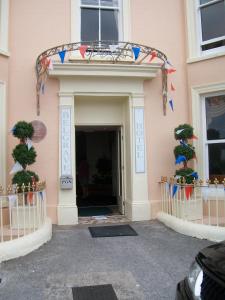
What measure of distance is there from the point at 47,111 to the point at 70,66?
1.11m

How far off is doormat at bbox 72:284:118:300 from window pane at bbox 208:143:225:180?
4458 mm

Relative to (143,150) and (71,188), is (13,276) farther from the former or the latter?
(143,150)

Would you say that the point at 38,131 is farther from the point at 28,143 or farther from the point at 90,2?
the point at 90,2

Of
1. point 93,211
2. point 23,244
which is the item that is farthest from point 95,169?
point 23,244

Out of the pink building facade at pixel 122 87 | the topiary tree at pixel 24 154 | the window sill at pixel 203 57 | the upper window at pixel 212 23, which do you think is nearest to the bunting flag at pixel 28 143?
the topiary tree at pixel 24 154

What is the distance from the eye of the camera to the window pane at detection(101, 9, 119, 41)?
8.12 m

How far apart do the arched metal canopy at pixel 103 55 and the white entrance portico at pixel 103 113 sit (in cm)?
24

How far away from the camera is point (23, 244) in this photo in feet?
17.1

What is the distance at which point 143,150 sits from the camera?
7.75 meters

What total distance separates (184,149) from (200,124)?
3.11 feet

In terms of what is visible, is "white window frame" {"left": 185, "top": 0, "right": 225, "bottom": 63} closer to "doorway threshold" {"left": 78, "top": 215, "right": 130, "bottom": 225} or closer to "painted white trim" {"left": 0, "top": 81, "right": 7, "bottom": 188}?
"doorway threshold" {"left": 78, "top": 215, "right": 130, "bottom": 225}

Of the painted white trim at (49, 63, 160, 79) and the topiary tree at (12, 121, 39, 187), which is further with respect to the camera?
the painted white trim at (49, 63, 160, 79)

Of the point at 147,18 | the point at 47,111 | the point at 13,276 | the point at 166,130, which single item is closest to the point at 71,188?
the point at 47,111

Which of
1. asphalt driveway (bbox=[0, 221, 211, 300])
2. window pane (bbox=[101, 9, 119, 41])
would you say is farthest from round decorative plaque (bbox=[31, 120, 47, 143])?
window pane (bbox=[101, 9, 119, 41])
